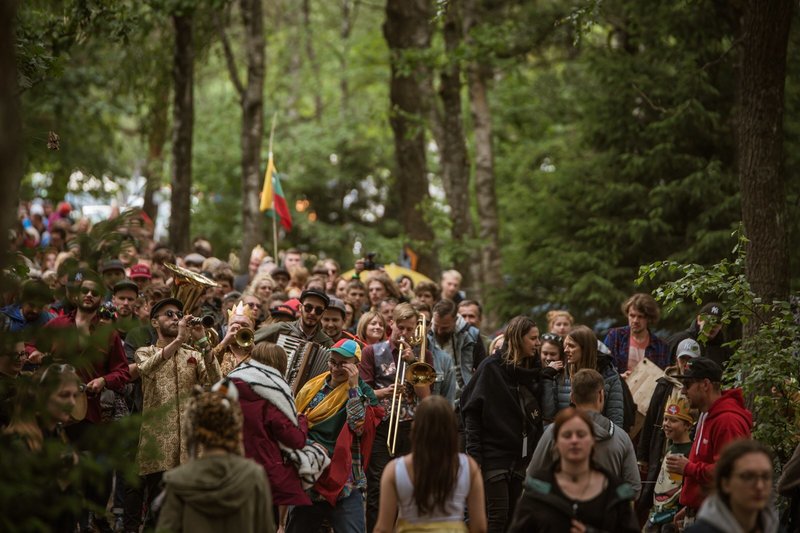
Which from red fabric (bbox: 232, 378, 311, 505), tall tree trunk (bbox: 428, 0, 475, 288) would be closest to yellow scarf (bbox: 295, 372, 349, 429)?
red fabric (bbox: 232, 378, 311, 505)

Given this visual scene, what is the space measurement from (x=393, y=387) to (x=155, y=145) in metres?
24.7

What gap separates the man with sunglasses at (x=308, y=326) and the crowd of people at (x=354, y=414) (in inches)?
0.8

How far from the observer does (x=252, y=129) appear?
2347cm

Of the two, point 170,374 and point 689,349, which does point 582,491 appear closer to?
point 689,349

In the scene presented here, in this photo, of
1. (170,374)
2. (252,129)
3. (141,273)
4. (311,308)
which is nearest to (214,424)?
(170,374)

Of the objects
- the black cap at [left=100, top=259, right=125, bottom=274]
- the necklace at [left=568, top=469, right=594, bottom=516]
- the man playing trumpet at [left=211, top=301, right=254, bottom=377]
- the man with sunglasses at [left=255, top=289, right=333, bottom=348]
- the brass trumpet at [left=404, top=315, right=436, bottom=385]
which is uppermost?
the black cap at [left=100, top=259, right=125, bottom=274]

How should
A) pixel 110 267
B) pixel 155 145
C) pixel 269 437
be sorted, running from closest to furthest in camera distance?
pixel 269 437, pixel 110 267, pixel 155 145

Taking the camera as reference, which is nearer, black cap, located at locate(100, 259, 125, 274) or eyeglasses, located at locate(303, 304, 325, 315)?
eyeglasses, located at locate(303, 304, 325, 315)

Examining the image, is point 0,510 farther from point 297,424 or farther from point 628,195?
point 628,195

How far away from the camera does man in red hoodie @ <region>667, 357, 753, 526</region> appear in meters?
8.41

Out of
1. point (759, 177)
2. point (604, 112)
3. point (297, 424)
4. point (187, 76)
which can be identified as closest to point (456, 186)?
point (604, 112)

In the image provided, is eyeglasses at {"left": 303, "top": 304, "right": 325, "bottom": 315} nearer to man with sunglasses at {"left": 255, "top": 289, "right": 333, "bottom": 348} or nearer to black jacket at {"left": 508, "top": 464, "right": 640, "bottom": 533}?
man with sunglasses at {"left": 255, "top": 289, "right": 333, "bottom": 348}

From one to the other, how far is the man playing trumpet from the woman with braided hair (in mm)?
2674

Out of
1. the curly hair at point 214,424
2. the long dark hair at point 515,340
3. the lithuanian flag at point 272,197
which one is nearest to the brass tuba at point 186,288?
the long dark hair at point 515,340
